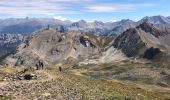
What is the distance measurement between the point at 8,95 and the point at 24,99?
2906 mm

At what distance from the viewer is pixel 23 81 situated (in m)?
62.6

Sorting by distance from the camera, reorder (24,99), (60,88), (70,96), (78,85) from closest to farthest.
Answer: 1. (24,99)
2. (70,96)
3. (60,88)
4. (78,85)

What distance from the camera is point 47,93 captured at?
55.9 metres

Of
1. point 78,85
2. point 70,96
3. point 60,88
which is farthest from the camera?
point 78,85

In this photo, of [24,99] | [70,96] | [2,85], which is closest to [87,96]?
[70,96]

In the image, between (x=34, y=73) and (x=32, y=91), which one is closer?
(x=32, y=91)

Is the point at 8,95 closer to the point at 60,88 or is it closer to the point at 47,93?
the point at 47,93

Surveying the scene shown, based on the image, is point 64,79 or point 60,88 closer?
point 60,88

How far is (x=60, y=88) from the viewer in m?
59.8

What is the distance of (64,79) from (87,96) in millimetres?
12904

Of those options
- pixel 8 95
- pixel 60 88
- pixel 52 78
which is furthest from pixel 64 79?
pixel 8 95

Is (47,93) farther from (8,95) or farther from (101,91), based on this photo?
(101,91)

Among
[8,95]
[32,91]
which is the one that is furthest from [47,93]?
[8,95]

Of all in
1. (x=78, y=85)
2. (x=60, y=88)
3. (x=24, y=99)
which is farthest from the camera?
(x=78, y=85)
